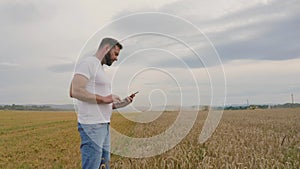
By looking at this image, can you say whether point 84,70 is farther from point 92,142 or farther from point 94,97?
point 92,142

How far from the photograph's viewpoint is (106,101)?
4.10m

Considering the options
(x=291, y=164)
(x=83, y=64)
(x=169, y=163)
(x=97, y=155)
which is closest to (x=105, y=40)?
(x=83, y=64)

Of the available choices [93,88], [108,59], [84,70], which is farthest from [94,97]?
[108,59]

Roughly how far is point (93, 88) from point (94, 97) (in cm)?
15

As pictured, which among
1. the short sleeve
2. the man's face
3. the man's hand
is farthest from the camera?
the man's hand

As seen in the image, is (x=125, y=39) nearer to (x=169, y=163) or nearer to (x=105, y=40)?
(x=105, y=40)

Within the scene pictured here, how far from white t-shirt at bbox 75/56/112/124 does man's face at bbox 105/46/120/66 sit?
114 millimetres

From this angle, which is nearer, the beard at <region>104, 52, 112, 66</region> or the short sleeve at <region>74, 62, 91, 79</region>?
the short sleeve at <region>74, 62, 91, 79</region>

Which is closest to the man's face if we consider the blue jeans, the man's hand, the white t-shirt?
the white t-shirt

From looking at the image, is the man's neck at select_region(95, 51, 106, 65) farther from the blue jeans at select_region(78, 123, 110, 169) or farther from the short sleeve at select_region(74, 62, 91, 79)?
the blue jeans at select_region(78, 123, 110, 169)

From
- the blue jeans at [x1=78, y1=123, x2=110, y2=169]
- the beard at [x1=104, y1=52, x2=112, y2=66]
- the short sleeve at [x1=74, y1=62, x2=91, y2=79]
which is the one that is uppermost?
the beard at [x1=104, y1=52, x2=112, y2=66]

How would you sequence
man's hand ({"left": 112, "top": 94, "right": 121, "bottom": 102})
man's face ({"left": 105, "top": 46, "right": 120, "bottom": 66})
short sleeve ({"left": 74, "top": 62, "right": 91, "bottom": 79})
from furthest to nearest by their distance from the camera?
man's hand ({"left": 112, "top": 94, "right": 121, "bottom": 102}), man's face ({"left": 105, "top": 46, "right": 120, "bottom": 66}), short sleeve ({"left": 74, "top": 62, "right": 91, "bottom": 79})

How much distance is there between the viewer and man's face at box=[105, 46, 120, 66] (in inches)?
162

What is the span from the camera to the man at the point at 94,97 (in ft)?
13.0
